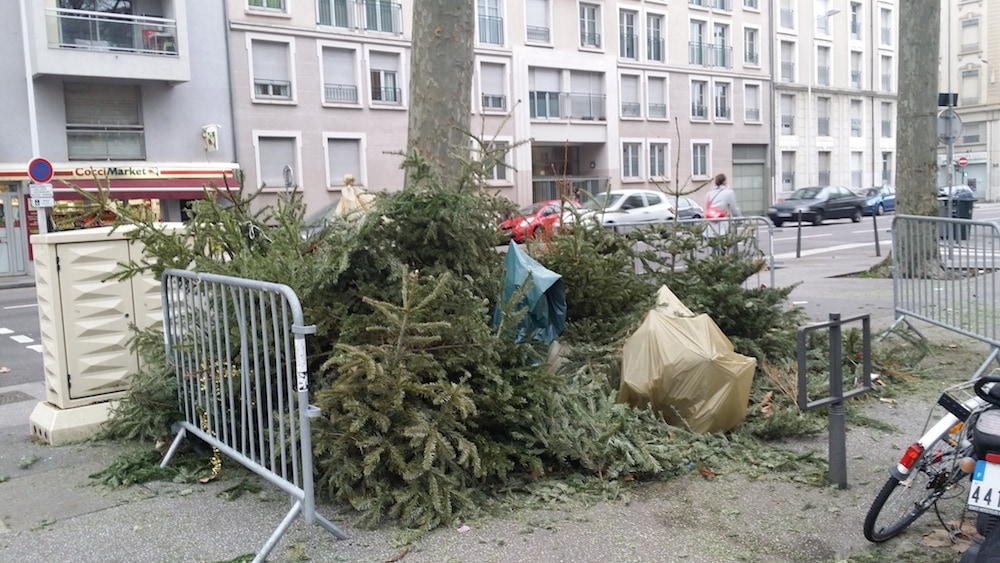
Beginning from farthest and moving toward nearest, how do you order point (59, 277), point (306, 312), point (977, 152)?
point (977, 152), point (59, 277), point (306, 312)

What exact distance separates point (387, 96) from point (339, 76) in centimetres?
192

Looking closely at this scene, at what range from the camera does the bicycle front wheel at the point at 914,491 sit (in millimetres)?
3668

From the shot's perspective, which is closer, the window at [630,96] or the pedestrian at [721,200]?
the pedestrian at [721,200]

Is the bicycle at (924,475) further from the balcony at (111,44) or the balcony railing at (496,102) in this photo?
the balcony railing at (496,102)

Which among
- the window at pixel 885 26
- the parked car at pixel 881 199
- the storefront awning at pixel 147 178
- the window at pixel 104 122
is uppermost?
the window at pixel 885 26

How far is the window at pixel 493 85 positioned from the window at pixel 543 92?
57.4 inches

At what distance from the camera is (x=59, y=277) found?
545 centimetres

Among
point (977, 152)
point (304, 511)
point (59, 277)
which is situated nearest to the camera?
point (304, 511)

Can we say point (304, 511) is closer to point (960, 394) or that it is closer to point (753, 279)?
point (960, 394)

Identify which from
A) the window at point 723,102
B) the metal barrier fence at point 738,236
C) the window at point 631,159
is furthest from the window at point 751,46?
the metal barrier fence at point 738,236

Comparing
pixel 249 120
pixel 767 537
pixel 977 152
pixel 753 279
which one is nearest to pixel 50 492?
pixel 767 537

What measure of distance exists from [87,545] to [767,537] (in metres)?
3.10

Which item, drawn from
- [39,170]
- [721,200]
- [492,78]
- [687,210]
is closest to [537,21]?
[492,78]

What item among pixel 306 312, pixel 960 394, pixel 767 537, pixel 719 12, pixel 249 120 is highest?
pixel 719 12
